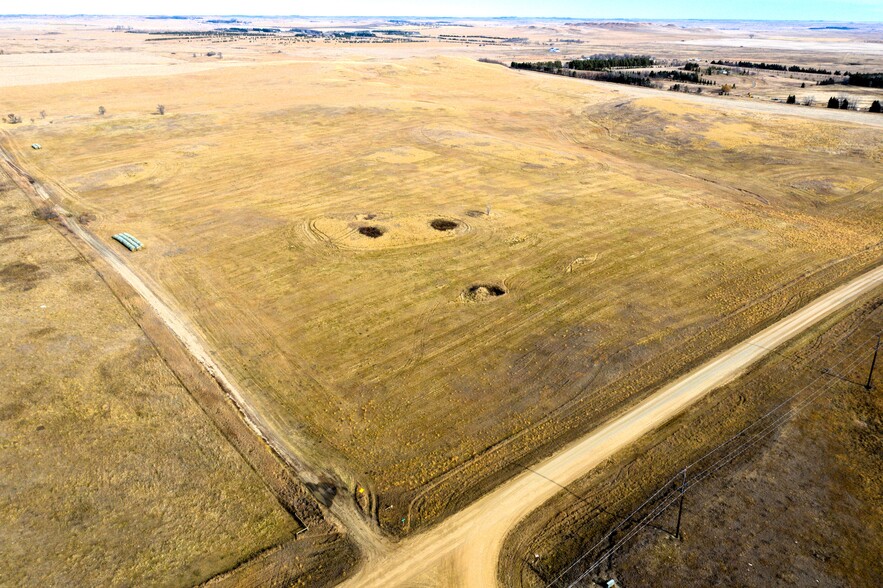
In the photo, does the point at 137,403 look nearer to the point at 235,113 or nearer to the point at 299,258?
the point at 299,258

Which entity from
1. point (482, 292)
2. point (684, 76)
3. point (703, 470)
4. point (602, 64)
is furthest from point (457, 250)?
point (602, 64)

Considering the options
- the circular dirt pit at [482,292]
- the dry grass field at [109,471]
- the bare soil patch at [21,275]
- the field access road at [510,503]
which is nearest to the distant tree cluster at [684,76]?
the circular dirt pit at [482,292]

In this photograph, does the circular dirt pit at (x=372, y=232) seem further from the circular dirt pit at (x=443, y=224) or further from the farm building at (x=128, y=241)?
the farm building at (x=128, y=241)

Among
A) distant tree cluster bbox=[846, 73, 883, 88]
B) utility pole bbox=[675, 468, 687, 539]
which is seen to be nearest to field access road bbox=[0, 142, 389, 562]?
utility pole bbox=[675, 468, 687, 539]

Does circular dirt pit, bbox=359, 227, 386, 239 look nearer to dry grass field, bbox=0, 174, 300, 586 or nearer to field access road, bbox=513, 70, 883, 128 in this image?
dry grass field, bbox=0, 174, 300, 586

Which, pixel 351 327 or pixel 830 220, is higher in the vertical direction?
pixel 830 220

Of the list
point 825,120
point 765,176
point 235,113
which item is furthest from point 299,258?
point 825,120
